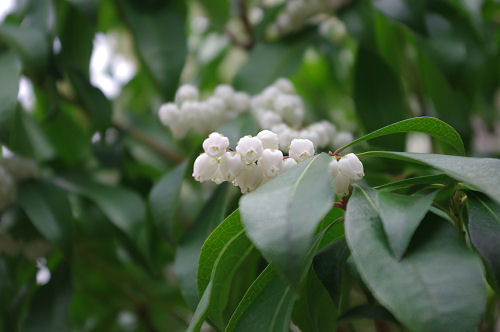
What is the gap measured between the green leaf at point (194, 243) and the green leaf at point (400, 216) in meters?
0.35

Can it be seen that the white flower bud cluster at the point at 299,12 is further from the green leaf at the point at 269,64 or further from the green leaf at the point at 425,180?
the green leaf at the point at 425,180

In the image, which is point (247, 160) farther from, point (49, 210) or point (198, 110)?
point (49, 210)

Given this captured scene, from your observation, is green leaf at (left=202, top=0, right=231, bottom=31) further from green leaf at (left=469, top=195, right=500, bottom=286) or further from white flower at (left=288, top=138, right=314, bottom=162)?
green leaf at (left=469, top=195, right=500, bottom=286)

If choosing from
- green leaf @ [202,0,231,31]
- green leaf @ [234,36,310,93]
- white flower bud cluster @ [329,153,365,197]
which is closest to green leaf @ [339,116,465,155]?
white flower bud cluster @ [329,153,365,197]

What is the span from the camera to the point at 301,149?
25.0 inches

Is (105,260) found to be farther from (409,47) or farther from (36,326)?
(409,47)

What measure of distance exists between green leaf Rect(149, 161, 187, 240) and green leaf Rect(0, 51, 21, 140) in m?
0.29

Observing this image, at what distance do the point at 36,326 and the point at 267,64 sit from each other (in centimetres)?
83

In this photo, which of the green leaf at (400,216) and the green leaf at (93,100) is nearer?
the green leaf at (400,216)

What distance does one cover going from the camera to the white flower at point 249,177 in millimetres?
618

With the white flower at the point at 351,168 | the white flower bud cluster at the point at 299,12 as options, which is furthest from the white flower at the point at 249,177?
the white flower bud cluster at the point at 299,12

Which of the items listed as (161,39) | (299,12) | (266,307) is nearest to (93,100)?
(161,39)

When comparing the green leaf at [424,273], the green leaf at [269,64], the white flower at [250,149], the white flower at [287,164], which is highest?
the white flower at [250,149]

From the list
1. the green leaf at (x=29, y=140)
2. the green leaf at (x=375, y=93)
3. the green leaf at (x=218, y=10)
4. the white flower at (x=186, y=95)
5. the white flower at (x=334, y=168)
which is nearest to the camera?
the white flower at (x=334, y=168)
